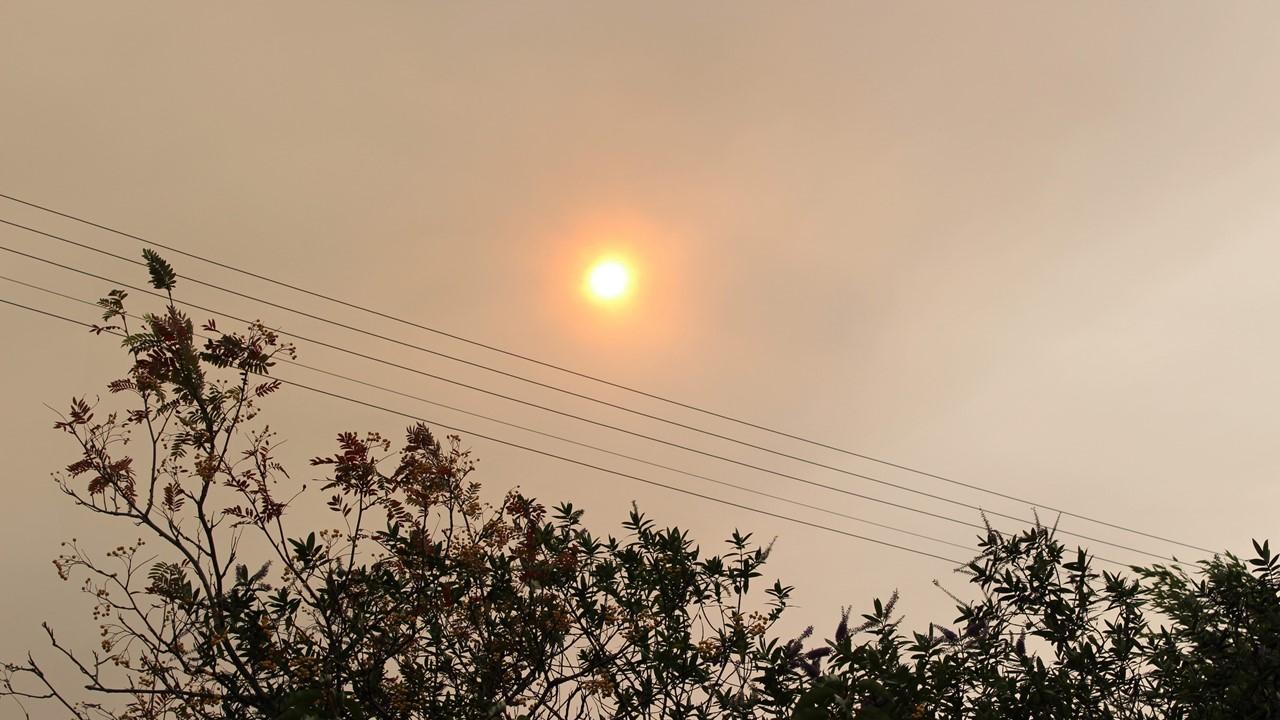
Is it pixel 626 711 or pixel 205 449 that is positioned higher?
pixel 205 449

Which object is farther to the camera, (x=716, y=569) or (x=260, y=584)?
(x=716, y=569)

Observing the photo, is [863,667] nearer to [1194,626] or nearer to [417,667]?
[1194,626]

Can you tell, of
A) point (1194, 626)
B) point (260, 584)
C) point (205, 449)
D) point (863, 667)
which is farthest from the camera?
point (205, 449)

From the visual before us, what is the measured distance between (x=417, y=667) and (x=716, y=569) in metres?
3.54

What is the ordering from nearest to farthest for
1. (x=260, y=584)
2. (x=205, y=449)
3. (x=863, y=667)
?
1. (x=863, y=667)
2. (x=260, y=584)
3. (x=205, y=449)

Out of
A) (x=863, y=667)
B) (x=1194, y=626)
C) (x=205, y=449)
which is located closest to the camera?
(x=863, y=667)

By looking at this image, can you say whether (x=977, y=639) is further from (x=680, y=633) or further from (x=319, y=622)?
(x=319, y=622)

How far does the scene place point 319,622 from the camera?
9.83 metres

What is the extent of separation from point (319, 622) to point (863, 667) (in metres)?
5.77

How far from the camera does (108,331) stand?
10.0m

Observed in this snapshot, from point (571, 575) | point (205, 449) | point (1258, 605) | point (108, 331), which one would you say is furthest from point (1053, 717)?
point (108, 331)

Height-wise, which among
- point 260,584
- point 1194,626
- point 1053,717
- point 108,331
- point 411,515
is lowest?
point 1053,717

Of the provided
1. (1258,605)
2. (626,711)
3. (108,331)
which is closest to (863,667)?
(626,711)

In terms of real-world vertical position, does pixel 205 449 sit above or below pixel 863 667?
above
